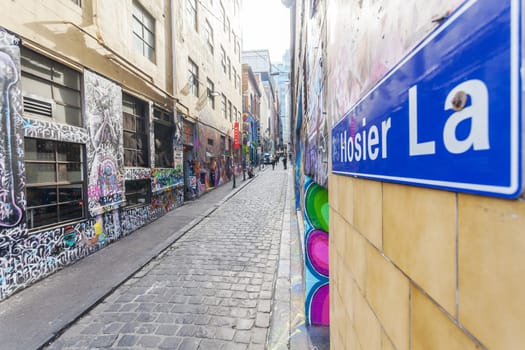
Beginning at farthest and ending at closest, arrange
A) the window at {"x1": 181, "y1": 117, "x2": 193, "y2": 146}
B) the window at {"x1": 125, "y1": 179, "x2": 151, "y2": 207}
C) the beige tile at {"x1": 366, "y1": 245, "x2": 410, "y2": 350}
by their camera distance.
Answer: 1. the window at {"x1": 181, "y1": 117, "x2": 193, "y2": 146}
2. the window at {"x1": 125, "y1": 179, "x2": 151, "y2": 207}
3. the beige tile at {"x1": 366, "y1": 245, "x2": 410, "y2": 350}

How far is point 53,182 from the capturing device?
525cm

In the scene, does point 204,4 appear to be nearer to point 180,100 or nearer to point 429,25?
point 180,100

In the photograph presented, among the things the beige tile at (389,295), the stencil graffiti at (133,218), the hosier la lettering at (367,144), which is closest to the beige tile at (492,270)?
the beige tile at (389,295)

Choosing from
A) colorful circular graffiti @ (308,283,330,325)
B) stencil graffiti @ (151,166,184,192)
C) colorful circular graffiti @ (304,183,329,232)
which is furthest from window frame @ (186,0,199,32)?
colorful circular graffiti @ (308,283,330,325)

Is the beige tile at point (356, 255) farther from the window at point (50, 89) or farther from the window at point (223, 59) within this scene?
the window at point (223, 59)

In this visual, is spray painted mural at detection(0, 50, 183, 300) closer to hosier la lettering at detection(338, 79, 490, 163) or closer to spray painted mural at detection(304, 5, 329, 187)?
spray painted mural at detection(304, 5, 329, 187)

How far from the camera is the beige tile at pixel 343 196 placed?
147 cm

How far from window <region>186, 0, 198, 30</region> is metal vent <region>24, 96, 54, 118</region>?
358 inches

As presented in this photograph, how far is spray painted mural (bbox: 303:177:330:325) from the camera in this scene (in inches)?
123

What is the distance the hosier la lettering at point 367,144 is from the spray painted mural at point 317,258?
1.78 m

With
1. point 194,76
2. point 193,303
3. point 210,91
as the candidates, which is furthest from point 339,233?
point 210,91

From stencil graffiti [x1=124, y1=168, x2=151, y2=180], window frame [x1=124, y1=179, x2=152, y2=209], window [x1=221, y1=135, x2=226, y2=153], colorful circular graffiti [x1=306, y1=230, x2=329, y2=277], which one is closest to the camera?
colorful circular graffiti [x1=306, y1=230, x2=329, y2=277]

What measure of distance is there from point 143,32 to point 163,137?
11.4ft

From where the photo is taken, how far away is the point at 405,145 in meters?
0.78
